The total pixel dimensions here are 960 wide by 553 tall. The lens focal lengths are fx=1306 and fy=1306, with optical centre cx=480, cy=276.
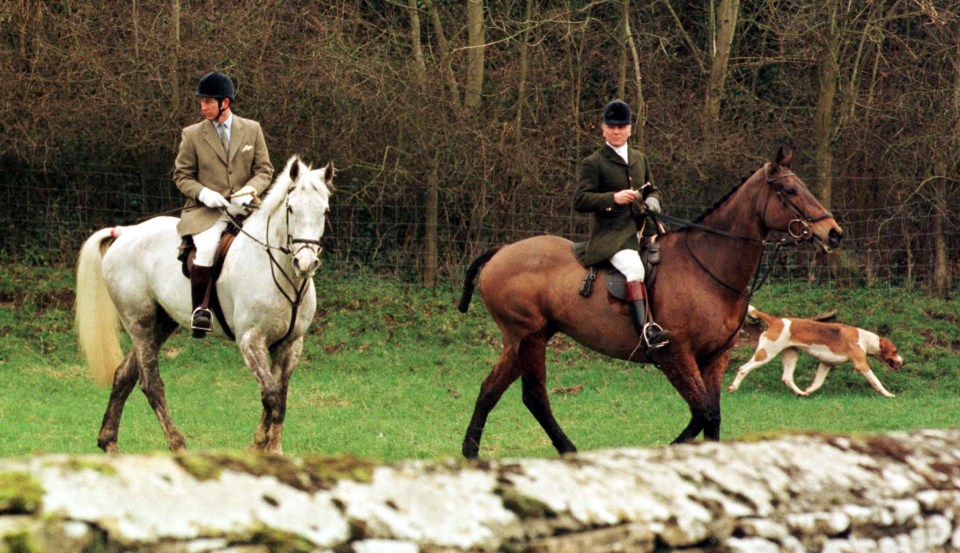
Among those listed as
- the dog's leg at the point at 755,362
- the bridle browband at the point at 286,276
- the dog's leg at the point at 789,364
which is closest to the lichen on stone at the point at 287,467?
the bridle browband at the point at 286,276

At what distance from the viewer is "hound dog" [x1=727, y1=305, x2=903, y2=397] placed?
15.2 meters

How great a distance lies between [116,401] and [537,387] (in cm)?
331

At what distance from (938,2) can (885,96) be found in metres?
1.72

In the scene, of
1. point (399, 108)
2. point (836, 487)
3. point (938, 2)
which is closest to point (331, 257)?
point (399, 108)

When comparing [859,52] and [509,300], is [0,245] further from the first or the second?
[859,52]

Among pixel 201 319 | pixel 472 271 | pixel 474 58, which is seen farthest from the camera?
pixel 474 58

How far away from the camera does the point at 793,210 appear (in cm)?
953

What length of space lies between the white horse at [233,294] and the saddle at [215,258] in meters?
0.05

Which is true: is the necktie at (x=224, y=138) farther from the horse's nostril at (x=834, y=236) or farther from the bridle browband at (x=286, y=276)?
the horse's nostril at (x=834, y=236)

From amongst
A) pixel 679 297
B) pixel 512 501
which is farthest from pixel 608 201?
pixel 512 501

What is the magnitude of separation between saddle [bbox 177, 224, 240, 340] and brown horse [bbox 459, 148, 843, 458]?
6.76 ft

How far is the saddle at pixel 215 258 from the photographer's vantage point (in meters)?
9.80

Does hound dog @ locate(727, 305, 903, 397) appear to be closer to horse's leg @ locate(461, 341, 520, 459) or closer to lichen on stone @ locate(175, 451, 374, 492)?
horse's leg @ locate(461, 341, 520, 459)

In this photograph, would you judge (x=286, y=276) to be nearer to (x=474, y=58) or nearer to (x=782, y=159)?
(x=782, y=159)
